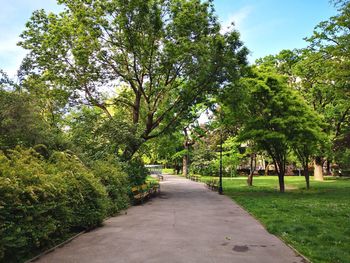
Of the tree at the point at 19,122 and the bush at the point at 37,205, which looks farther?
the tree at the point at 19,122

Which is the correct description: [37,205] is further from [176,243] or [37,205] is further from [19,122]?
[19,122]

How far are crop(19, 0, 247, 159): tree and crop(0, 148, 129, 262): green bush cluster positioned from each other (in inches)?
438

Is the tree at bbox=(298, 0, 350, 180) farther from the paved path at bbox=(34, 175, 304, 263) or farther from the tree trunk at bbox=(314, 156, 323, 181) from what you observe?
the tree trunk at bbox=(314, 156, 323, 181)

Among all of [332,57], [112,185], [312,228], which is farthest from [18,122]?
[332,57]

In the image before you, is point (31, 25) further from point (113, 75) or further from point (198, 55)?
point (198, 55)

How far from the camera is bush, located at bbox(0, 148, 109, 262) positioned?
6316 mm

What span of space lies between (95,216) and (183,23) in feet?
48.9

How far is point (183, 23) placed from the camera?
21.5 metres

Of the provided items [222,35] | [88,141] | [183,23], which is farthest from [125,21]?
[88,141]

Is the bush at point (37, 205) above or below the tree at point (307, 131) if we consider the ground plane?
below

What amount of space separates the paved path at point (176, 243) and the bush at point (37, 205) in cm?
49

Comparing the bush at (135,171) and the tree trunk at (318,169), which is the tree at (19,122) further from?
the tree trunk at (318,169)

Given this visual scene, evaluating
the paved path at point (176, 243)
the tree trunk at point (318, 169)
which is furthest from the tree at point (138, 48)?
the tree trunk at point (318, 169)

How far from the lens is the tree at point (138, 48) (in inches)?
831
